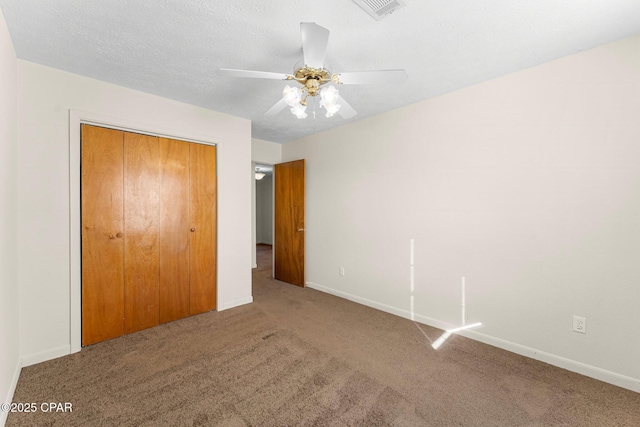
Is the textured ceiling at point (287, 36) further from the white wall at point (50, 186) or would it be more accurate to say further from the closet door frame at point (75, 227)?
the closet door frame at point (75, 227)

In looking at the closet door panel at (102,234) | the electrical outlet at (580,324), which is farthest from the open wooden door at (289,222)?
the electrical outlet at (580,324)

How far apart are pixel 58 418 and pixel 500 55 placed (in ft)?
12.7

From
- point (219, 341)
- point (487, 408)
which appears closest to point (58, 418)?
point (219, 341)

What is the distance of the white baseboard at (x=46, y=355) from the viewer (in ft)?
7.07

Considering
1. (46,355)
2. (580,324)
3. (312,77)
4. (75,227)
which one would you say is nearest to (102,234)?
(75,227)

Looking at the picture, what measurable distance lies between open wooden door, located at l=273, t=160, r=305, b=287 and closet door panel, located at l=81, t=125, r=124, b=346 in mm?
2388

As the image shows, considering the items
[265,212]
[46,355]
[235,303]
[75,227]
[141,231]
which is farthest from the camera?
→ [265,212]

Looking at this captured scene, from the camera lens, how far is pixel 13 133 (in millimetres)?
1961

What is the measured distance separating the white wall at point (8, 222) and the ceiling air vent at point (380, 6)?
214 cm

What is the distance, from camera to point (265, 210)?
9.54 m

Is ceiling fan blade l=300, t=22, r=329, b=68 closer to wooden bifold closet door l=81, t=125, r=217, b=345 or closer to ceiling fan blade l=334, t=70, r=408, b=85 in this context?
ceiling fan blade l=334, t=70, r=408, b=85

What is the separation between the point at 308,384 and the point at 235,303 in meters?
1.85

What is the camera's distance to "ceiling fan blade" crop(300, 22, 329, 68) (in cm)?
137

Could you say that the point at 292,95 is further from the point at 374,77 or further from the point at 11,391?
the point at 11,391
